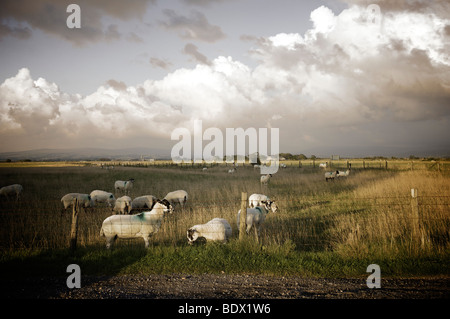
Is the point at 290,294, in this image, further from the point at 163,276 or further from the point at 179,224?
the point at 179,224

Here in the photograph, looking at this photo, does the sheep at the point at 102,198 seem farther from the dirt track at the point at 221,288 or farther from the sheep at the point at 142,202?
the dirt track at the point at 221,288

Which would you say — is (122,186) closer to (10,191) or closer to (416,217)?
(10,191)

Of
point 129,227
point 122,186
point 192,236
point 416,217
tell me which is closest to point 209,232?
point 192,236

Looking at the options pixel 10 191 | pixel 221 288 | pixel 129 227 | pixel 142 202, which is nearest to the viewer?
pixel 221 288

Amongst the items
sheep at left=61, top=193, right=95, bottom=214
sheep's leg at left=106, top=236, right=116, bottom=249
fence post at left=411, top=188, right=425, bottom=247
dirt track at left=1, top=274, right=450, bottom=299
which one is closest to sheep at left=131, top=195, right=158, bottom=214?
sheep at left=61, top=193, right=95, bottom=214

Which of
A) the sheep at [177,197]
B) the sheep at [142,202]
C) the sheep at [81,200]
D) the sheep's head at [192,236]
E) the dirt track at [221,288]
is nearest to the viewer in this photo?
the dirt track at [221,288]

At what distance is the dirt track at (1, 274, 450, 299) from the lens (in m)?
5.63

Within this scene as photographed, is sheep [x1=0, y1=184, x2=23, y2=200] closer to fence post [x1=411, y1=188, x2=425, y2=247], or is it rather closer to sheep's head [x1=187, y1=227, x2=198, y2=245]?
sheep's head [x1=187, y1=227, x2=198, y2=245]

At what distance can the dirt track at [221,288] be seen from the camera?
5.63 metres

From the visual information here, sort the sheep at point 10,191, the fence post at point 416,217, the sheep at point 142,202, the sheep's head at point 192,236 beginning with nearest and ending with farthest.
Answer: the fence post at point 416,217
the sheep's head at point 192,236
the sheep at point 142,202
the sheep at point 10,191

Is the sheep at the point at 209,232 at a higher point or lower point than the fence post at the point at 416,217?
lower

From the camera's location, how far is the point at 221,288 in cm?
604

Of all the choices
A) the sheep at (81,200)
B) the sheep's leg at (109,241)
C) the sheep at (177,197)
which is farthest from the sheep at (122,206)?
the sheep's leg at (109,241)
